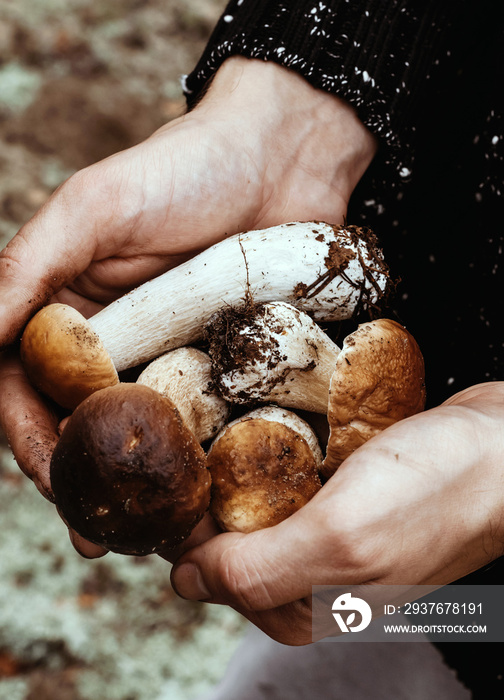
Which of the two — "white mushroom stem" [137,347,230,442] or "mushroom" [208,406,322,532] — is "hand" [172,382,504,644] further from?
"white mushroom stem" [137,347,230,442]

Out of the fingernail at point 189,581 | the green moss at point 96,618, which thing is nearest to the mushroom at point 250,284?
the fingernail at point 189,581

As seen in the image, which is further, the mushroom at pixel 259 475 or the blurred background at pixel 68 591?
the blurred background at pixel 68 591

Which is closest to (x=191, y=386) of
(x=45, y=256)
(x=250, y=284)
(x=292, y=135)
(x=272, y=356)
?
(x=272, y=356)

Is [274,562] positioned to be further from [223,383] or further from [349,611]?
[223,383]

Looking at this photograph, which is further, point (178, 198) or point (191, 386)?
point (178, 198)

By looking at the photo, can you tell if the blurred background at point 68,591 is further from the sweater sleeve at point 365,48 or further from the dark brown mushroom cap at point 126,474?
the sweater sleeve at point 365,48

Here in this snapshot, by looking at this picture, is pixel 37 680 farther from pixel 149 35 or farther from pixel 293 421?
pixel 149 35
